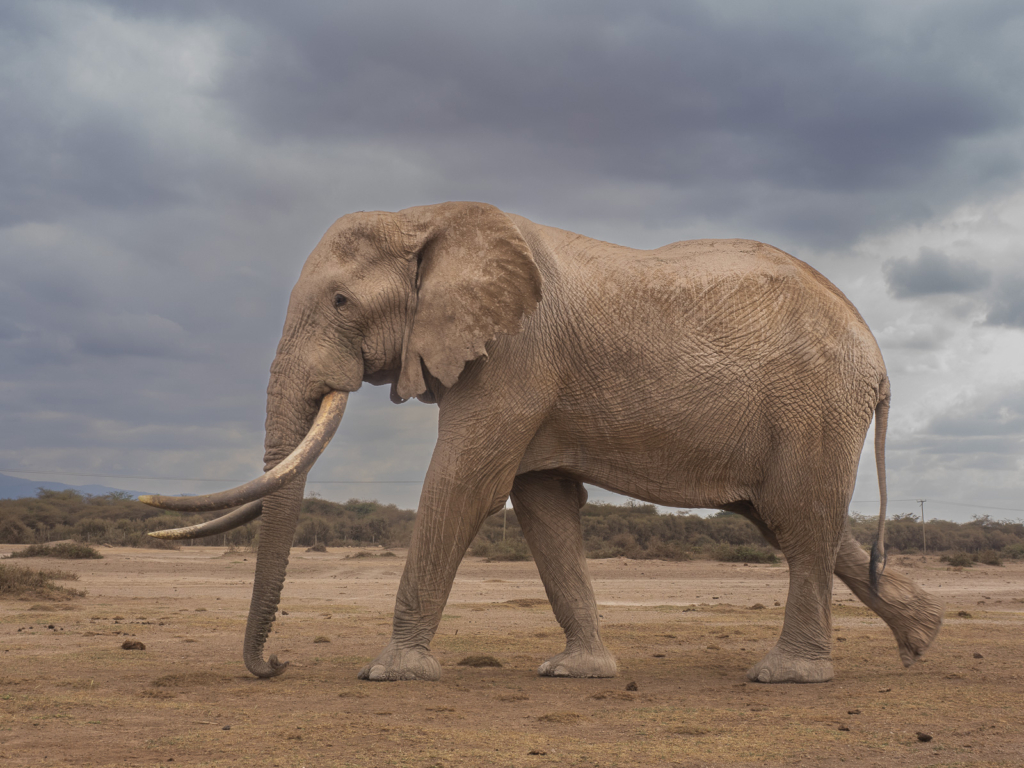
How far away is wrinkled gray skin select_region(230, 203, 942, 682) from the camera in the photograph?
702cm

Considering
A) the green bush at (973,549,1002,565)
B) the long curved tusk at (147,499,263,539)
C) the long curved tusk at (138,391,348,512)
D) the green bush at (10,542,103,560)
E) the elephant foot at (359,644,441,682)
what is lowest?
the green bush at (10,542,103,560)

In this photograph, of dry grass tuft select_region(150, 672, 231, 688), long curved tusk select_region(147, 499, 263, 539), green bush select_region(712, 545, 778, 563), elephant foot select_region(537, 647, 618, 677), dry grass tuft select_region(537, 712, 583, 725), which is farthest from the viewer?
green bush select_region(712, 545, 778, 563)

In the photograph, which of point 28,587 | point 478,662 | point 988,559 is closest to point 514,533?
point 988,559

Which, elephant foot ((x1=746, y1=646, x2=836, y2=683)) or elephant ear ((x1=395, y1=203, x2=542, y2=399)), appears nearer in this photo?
elephant ear ((x1=395, y1=203, x2=542, y2=399))

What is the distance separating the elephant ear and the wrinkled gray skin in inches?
0.7

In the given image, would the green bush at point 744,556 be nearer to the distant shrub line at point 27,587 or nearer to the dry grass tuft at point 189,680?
the distant shrub line at point 27,587

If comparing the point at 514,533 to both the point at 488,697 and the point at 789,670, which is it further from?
the point at 488,697

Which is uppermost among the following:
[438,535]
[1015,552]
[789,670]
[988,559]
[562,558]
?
[438,535]

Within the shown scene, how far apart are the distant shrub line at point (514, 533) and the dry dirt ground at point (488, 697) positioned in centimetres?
1771

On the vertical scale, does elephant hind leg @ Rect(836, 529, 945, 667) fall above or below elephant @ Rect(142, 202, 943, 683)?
below

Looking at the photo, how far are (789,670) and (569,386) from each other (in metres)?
3.02

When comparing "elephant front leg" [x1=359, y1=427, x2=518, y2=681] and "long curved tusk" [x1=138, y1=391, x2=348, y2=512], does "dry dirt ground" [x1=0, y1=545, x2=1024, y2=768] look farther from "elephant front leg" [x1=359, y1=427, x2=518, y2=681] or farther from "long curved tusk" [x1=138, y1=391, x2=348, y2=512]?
"long curved tusk" [x1=138, y1=391, x2=348, y2=512]

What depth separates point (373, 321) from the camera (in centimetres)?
721

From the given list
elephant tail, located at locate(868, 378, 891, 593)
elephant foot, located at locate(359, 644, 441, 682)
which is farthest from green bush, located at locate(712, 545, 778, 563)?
elephant foot, located at locate(359, 644, 441, 682)
